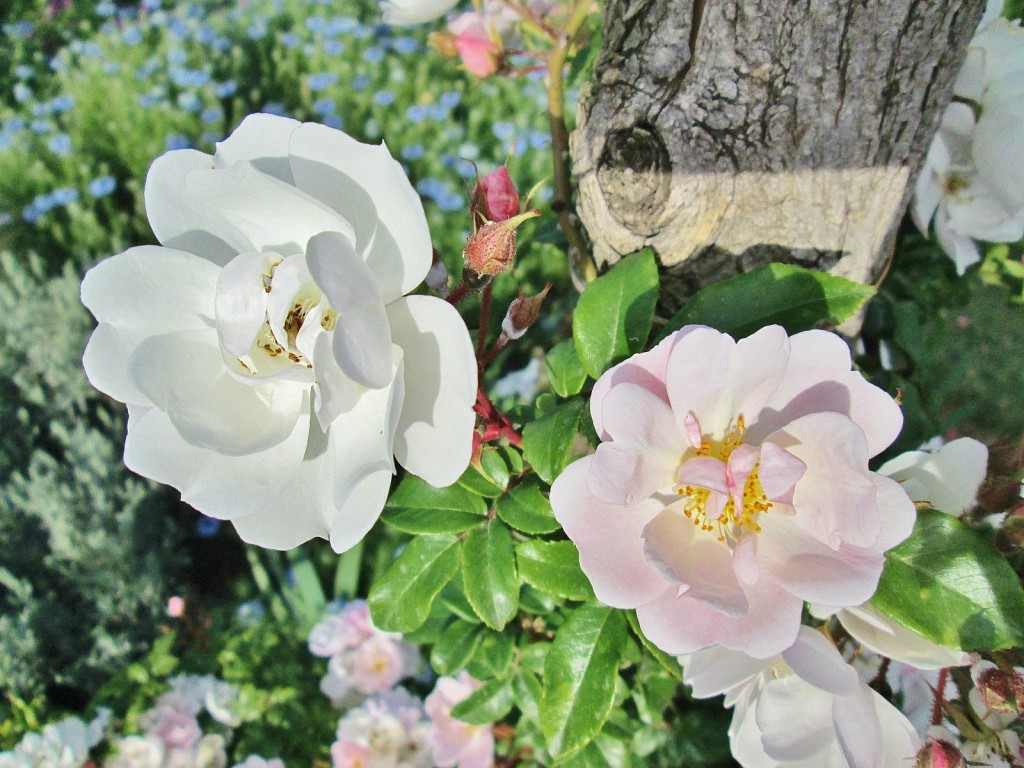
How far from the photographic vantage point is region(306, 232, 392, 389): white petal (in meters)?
0.52

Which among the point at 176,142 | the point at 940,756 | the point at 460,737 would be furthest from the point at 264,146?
the point at 176,142

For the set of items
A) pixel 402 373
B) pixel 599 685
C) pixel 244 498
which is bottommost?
pixel 599 685

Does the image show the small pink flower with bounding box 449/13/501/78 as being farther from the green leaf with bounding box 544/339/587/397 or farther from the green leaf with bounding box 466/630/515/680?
the green leaf with bounding box 466/630/515/680

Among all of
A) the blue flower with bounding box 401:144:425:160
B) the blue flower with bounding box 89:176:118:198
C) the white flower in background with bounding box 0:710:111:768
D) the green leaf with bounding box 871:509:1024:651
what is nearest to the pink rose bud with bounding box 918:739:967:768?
the green leaf with bounding box 871:509:1024:651

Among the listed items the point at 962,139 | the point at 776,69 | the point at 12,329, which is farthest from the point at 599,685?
the point at 12,329

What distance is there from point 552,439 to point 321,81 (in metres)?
2.90

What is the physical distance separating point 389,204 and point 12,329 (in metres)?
2.05

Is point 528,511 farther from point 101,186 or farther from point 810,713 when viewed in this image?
point 101,186

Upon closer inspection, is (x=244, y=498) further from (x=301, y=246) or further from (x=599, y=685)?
(x=599, y=685)

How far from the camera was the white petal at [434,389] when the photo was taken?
0.58 metres

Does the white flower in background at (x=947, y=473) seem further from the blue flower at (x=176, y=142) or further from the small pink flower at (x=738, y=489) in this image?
the blue flower at (x=176, y=142)

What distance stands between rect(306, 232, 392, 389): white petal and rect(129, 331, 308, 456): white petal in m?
0.13

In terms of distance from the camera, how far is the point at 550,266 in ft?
9.02

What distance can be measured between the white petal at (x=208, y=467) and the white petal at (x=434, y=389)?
102 millimetres
